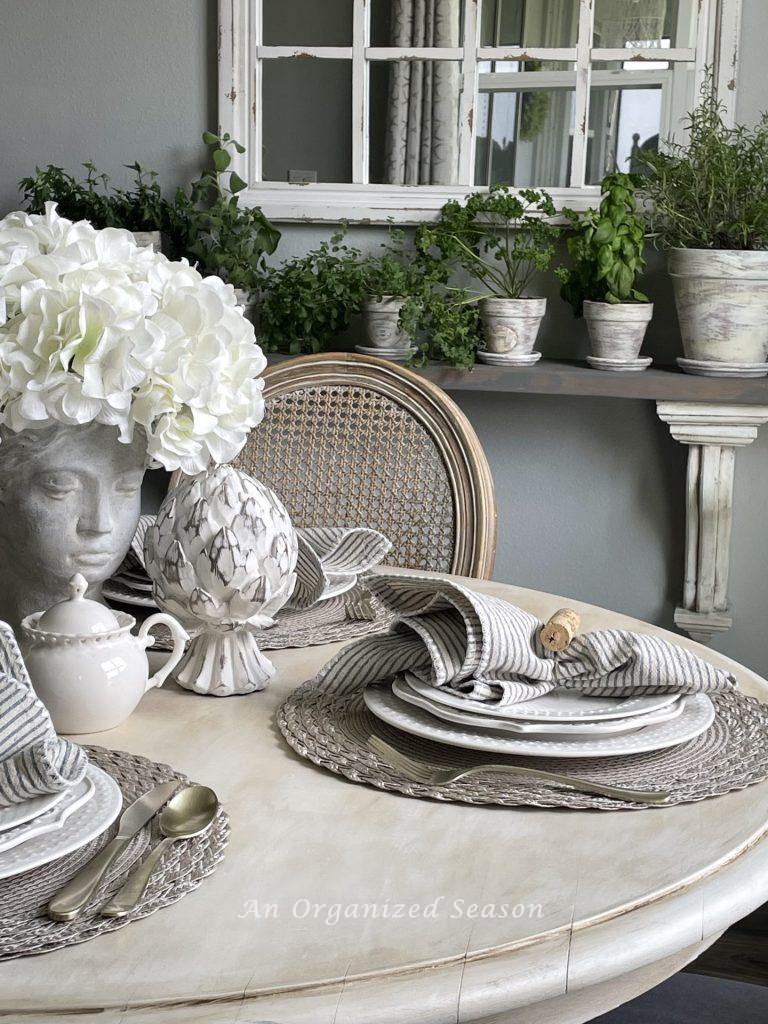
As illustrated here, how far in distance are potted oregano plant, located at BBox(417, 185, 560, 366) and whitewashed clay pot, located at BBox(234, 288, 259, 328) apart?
36 centimetres

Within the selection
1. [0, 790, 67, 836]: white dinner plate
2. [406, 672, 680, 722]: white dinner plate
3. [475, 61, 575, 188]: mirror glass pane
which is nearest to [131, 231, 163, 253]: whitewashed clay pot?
[475, 61, 575, 188]: mirror glass pane

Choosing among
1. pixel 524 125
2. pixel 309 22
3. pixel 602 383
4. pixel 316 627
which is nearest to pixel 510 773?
pixel 316 627

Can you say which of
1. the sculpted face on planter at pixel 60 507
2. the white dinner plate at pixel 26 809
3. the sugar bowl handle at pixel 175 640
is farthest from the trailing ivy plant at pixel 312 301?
the white dinner plate at pixel 26 809

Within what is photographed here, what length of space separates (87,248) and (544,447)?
5.35ft

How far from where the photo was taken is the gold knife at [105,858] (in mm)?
606

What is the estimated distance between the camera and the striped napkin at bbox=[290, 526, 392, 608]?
3.89ft

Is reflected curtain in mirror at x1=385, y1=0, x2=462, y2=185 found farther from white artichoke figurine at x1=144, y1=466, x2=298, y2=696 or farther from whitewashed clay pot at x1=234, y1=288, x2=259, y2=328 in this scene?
white artichoke figurine at x1=144, y1=466, x2=298, y2=696

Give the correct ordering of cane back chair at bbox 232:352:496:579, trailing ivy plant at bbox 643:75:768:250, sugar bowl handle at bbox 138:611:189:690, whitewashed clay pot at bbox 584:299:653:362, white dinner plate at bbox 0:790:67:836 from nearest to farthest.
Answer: white dinner plate at bbox 0:790:67:836 → sugar bowl handle at bbox 138:611:189:690 → cane back chair at bbox 232:352:496:579 → trailing ivy plant at bbox 643:75:768:250 → whitewashed clay pot at bbox 584:299:653:362

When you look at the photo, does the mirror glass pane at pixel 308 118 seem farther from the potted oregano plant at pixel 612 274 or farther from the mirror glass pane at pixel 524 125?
the potted oregano plant at pixel 612 274

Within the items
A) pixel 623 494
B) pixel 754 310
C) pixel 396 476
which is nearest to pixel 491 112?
pixel 754 310

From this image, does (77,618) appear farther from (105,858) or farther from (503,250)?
(503,250)

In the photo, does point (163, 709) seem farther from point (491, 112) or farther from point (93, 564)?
point (491, 112)

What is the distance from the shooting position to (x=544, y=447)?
7.95 feet

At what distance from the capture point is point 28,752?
68 centimetres
